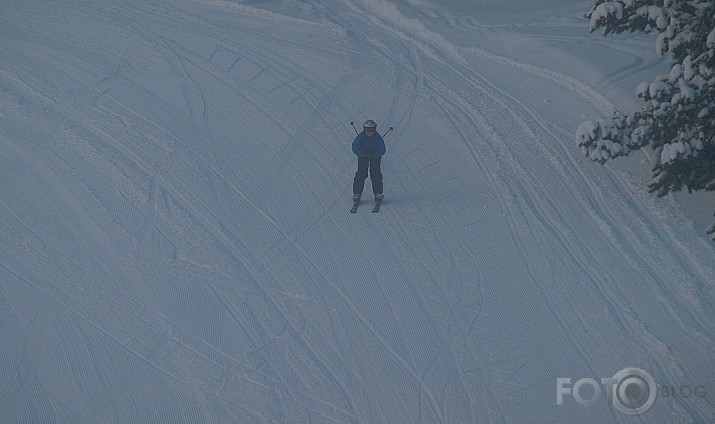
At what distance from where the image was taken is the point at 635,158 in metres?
12.8

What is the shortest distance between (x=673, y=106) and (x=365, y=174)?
15.0ft

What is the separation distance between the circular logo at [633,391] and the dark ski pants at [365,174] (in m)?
4.60

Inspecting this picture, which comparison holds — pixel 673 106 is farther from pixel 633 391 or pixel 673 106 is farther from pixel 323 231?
pixel 323 231

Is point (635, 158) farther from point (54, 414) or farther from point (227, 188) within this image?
point (54, 414)

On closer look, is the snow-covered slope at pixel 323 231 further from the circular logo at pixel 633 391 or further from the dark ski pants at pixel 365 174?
the dark ski pants at pixel 365 174

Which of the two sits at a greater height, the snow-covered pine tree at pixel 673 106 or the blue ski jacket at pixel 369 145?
the blue ski jacket at pixel 369 145

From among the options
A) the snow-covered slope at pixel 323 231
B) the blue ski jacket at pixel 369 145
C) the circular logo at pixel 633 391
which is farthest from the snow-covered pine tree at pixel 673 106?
the blue ski jacket at pixel 369 145

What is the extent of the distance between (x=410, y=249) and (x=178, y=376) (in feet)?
12.6

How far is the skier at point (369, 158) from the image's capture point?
11.2 meters

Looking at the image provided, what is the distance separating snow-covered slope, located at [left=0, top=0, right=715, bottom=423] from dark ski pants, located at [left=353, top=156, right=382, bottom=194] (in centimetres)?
42

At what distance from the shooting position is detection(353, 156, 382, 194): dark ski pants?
37.6ft

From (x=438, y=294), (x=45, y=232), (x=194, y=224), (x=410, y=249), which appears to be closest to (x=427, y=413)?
(x=438, y=294)

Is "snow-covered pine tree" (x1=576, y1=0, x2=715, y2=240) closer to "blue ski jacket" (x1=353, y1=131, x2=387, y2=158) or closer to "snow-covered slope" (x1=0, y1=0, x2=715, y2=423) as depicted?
"snow-covered slope" (x1=0, y1=0, x2=715, y2=423)

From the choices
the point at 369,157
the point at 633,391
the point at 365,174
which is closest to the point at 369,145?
the point at 369,157
